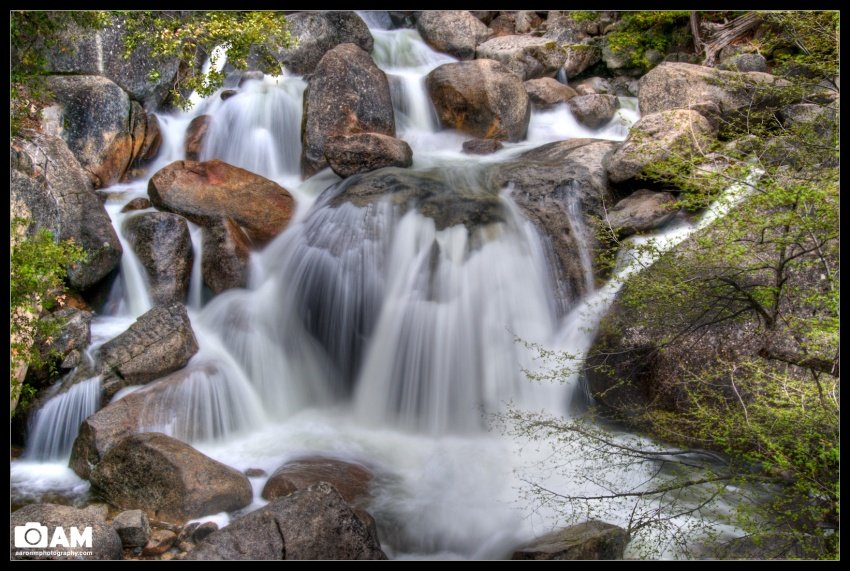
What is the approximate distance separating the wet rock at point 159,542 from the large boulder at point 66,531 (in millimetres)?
261

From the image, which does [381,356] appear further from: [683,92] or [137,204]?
[683,92]

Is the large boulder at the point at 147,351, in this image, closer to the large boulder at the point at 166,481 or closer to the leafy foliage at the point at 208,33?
the large boulder at the point at 166,481

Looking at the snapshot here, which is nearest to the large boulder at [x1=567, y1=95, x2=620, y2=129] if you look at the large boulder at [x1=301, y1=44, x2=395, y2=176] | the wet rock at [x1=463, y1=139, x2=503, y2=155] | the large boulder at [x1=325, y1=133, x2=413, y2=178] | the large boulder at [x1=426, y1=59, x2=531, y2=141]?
the large boulder at [x1=426, y1=59, x2=531, y2=141]

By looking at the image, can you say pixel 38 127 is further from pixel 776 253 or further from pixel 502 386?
pixel 776 253

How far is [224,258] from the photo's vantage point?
10469 mm

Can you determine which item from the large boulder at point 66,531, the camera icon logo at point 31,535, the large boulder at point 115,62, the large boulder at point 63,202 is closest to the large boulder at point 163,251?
the large boulder at point 63,202

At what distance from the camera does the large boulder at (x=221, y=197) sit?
1105cm

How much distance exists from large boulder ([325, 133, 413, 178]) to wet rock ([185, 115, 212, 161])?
2.83 m

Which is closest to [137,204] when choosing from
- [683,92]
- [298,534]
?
[298,534]

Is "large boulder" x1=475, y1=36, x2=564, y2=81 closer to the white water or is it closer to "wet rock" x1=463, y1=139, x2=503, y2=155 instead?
"wet rock" x1=463, y1=139, x2=503, y2=155

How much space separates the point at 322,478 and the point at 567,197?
5.54m

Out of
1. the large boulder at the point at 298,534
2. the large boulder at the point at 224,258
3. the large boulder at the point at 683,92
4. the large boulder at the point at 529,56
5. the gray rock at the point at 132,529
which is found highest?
the large boulder at the point at 529,56

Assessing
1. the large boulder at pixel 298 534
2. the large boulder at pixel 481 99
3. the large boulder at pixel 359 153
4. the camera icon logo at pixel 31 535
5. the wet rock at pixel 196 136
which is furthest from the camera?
the large boulder at pixel 481 99
